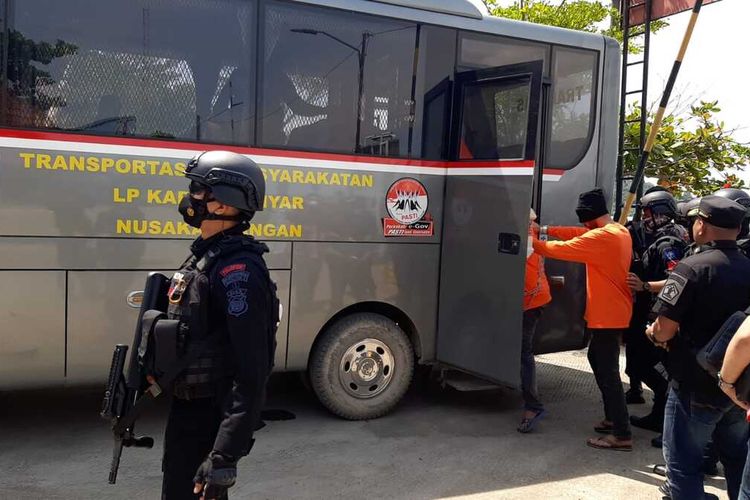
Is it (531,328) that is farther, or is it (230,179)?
(531,328)

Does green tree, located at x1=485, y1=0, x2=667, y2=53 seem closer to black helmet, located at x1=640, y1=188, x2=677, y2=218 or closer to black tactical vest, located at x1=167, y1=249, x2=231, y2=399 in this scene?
black helmet, located at x1=640, y1=188, x2=677, y2=218

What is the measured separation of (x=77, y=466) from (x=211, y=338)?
230cm

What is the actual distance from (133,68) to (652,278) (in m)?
3.93

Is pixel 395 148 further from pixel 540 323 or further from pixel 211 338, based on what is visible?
pixel 211 338

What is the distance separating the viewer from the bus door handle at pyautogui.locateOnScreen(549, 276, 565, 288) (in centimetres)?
516

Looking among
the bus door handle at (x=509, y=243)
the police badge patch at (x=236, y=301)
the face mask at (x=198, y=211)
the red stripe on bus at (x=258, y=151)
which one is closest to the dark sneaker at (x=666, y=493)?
the bus door handle at (x=509, y=243)

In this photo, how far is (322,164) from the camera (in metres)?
4.46

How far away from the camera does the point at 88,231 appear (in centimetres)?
394

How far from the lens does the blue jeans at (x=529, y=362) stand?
4.72 metres

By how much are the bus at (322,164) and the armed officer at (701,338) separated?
1.41m

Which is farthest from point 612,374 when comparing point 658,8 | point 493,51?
point 658,8

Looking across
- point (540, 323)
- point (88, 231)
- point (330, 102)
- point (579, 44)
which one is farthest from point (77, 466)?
point (579, 44)

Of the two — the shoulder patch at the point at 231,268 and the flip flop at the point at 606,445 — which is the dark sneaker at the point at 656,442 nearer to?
the flip flop at the point at 606,445

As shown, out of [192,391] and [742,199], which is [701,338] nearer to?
[742,199]
